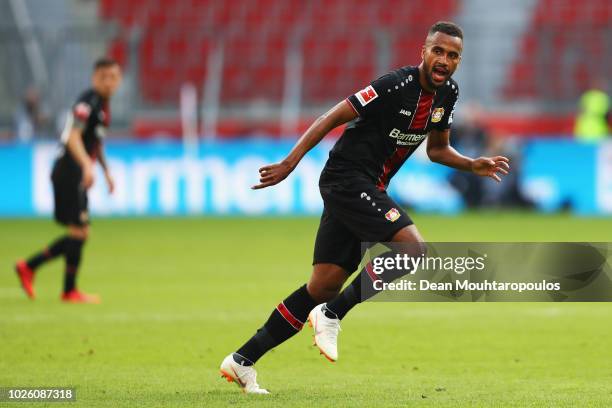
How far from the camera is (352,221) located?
21.6ft

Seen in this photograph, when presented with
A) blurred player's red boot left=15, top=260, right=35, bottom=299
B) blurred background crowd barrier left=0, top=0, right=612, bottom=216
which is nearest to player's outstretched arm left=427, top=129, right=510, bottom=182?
blurred player's red boot left=15, top=260, right=35, bottom=299

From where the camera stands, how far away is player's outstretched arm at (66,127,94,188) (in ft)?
36.9

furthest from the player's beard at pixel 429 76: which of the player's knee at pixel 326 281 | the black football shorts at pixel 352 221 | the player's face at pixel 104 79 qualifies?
the player's face at pixel 104 79

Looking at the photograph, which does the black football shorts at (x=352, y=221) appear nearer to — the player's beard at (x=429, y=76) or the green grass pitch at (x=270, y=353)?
the player's beard at (x=429, y=76)

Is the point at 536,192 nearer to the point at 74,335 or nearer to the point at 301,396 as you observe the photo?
the point at 74,335

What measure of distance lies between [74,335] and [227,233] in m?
9.89

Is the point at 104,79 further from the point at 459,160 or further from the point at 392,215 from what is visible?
the point at 392,215

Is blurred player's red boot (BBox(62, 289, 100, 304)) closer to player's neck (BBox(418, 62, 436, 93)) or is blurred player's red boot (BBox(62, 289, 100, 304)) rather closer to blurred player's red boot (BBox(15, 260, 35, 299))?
blurred player's red boot (BBox(15, 260, 35, 299))

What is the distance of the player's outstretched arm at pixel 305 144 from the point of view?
247 inches

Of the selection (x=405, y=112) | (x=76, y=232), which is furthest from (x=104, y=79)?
(x=405, y=112)

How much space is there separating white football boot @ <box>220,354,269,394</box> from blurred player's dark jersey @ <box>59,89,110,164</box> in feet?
17.3

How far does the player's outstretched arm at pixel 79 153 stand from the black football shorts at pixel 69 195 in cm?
34

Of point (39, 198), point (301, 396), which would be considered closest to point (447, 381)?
point (301, 396)

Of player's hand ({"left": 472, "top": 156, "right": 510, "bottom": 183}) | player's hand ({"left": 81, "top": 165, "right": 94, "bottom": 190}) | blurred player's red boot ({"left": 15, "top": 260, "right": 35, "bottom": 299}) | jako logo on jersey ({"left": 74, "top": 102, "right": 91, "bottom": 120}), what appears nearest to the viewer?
player's hand ({"left": 472, "top": 156, "right": 510, "bottom": 183})
